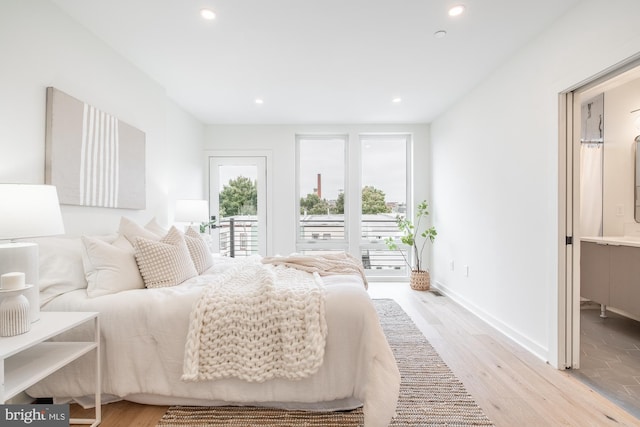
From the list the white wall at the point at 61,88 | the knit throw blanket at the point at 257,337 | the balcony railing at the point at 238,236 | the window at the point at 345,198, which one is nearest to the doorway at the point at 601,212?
the knit throw blanket at the point at 257,337

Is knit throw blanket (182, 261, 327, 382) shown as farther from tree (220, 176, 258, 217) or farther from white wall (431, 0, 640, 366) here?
tree (220, 176, 258, 217)

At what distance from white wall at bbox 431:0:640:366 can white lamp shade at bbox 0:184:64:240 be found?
3.10 m

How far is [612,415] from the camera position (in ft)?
5.52

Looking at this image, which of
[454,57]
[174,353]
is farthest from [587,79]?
[174,353]

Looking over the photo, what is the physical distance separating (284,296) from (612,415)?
1922 millimetres

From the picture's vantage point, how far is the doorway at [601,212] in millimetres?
2092

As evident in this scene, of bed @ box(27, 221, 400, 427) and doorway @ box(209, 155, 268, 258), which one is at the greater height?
doorway @ box(209, 155, 268, 258)

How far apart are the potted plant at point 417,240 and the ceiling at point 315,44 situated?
1.75 metres

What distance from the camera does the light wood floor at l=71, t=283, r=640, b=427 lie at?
1651 mm

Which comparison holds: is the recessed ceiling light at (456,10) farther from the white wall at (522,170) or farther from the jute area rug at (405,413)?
the jute area rug at (405,413)

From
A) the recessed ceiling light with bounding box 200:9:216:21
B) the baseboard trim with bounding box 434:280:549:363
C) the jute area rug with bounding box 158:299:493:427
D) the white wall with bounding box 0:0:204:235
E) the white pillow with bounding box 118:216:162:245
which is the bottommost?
the jute area rug with bounding box 158:299:493:427

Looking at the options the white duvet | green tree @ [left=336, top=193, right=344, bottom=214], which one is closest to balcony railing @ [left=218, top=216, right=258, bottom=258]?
green tree @ [left=336, top=193, right=344, bottom=214]

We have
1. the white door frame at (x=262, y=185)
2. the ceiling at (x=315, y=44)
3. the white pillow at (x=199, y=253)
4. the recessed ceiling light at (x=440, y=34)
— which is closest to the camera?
the ceiling at (x=315, y=44)

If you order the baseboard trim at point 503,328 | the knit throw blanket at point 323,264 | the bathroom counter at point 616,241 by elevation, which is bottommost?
the baseboard trim at point 503,328
